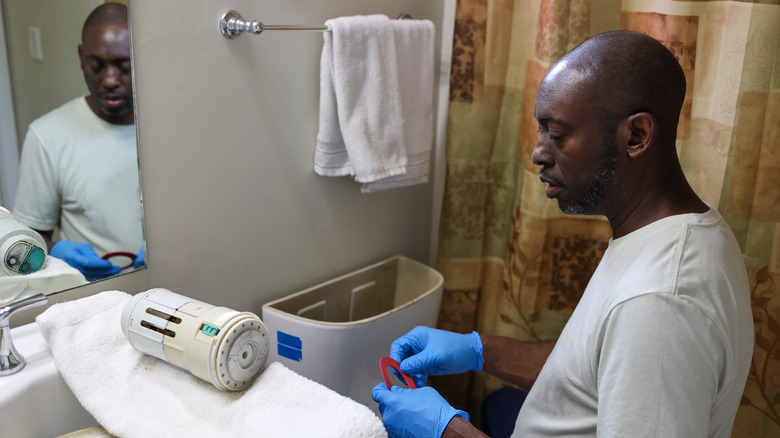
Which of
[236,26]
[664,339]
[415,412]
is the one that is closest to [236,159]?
[236,26]

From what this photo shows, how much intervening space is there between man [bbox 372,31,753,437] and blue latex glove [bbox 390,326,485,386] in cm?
17

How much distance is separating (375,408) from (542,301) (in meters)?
0.55

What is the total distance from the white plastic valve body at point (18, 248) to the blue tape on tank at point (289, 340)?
0.53m

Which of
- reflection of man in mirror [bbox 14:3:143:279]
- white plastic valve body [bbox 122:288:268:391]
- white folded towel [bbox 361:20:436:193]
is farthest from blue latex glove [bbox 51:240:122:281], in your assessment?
white folded towel [bbox 361:20:436:193]

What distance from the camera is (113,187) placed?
1.22 meters

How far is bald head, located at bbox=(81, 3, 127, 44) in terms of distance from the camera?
1123mm

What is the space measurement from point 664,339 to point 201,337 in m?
0.63

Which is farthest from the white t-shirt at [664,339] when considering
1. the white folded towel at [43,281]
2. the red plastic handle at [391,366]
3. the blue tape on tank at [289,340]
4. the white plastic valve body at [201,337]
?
the white folded towel at [43,281]

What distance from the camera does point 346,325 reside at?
57.1 inches

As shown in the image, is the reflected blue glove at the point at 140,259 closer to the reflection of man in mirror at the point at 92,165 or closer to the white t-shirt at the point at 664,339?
the reflection of man in mirror at the point at 92,165

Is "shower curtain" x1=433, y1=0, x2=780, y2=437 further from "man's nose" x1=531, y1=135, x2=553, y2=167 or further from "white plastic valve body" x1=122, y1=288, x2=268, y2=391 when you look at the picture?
"white plastic valve body" x1=122, y1=288, x2=268, y2=391

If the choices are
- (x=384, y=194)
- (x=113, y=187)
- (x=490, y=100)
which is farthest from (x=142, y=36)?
(x=490, y=100)

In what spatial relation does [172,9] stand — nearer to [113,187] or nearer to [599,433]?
[113,187]

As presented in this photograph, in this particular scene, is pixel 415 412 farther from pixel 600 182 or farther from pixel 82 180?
pixel 82 180
